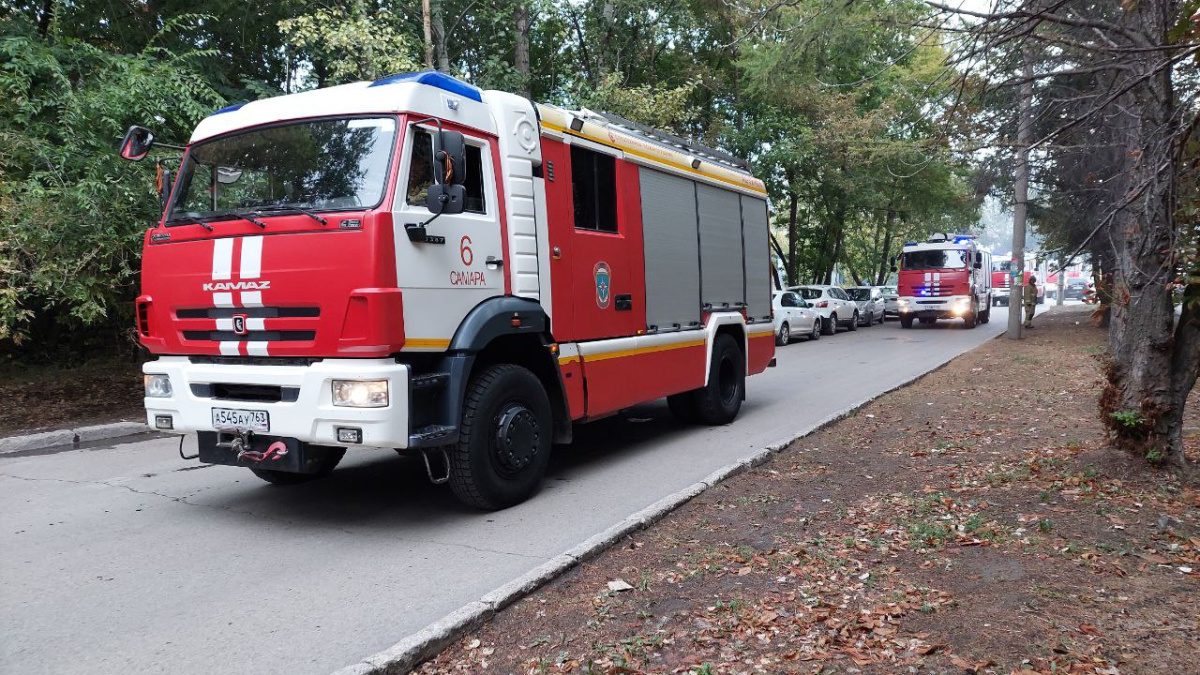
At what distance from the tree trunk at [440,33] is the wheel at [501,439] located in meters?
10.7

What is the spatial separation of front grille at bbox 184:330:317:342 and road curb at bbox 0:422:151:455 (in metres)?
4.24

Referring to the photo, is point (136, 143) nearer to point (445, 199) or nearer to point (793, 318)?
point (445, 199)

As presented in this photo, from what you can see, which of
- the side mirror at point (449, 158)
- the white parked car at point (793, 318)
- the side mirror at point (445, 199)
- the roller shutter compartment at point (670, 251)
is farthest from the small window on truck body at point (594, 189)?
the white parked car at point (793, 318)

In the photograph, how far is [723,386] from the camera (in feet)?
31.5

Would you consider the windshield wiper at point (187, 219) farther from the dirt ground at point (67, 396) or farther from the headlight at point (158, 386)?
the dirt ground at point (67, 396)

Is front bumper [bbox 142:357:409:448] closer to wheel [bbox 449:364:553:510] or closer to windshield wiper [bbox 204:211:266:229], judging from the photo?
wheel [bbox 449:364:553:510]

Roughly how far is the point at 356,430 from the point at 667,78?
2209 centimetres

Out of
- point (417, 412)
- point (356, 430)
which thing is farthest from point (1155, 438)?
point (356, 430)

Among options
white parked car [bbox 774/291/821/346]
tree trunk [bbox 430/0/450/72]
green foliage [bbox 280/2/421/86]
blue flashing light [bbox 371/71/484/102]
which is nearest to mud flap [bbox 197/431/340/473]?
blue flashing light [bbox 371/71/484/102]

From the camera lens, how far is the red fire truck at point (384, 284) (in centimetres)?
486

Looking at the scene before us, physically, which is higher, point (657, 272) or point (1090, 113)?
point (1090, 113)

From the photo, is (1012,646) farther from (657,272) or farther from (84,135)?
(84,135)

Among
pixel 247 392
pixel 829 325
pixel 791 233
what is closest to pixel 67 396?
pixel 247 392

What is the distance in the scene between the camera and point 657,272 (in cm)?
795
